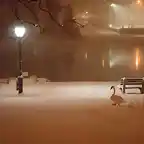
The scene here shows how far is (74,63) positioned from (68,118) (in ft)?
20.4

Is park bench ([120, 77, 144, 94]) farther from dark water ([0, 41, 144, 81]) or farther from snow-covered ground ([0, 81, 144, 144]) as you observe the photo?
dark water ([0, 41, 144, 81])

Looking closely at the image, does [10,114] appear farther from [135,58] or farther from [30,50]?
[135,58]

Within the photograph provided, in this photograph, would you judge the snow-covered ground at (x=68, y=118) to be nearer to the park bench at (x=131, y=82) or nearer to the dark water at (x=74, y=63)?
the park bench at (x=131, y=82)

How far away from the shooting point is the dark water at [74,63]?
1234cm

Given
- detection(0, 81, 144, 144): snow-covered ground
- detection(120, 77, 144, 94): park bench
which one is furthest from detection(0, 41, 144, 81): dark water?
detection(0, 81, 144, 144): snow-covered ground

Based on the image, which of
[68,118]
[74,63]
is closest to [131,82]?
[68,118]

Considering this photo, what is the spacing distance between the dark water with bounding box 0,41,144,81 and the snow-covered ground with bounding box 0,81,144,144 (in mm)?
2820

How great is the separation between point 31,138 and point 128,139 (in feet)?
3.96

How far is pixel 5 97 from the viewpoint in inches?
339

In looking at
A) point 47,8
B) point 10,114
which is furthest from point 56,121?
point 47,8

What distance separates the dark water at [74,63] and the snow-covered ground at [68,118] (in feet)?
9.25

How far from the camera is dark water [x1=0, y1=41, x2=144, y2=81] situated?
12.3m

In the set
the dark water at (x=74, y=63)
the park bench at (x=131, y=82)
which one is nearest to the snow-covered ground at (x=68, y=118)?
the park bench at (x=131, y=82)

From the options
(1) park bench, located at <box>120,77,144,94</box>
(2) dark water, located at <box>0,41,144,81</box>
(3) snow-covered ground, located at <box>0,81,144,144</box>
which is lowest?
(3) snow-covered ground, located at <box>0,81,144,144</box>
